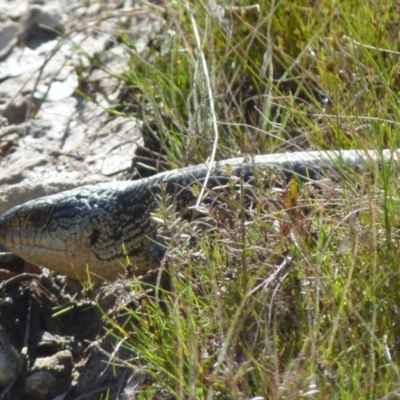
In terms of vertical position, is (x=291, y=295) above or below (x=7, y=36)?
→ above

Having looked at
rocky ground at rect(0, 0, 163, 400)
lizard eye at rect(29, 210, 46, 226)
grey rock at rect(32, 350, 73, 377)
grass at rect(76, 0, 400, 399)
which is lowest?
grey rock at rect(32, 350, 73, 377)

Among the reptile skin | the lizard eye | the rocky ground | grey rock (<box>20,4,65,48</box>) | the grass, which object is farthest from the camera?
grey rock (<box>20,4,65,48</box>)

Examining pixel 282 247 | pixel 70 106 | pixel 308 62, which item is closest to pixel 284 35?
pixel 308 62

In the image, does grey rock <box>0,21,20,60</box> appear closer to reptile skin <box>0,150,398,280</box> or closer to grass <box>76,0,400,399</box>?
reptile skin <box>0,150,398,280</box>

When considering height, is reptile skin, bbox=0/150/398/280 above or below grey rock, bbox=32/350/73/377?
above

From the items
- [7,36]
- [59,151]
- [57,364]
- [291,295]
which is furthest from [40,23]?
[291,295]

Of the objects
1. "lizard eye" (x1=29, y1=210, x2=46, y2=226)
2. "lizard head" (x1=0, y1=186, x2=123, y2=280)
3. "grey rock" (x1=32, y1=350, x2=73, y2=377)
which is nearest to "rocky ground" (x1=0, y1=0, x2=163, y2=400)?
"grey rock" (x1=32, y1=350, x2=73, y2=377)

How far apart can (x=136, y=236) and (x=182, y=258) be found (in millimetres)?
1236

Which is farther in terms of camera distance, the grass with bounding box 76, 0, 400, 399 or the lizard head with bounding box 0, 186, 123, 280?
the lizard head with bounding box 0, 186, 123, 280

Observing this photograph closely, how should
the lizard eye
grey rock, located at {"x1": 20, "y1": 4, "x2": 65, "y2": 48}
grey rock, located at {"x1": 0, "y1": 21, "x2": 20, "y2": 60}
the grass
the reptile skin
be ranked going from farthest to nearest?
grey rock, located at {"x1": 20, "y1": 4, "x2": 65, "y2": 48} → grey rock, located at {"x1": 0, "y1": 21, "x2": 20, "y2": 60} → the lizard eye → the reptile skin → the grass

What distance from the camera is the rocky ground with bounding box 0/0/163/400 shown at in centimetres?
409

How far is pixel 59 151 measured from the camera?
5699 millimetres

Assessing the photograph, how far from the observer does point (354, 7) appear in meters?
4.71

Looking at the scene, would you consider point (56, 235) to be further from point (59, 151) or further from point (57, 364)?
point (59, 151)
